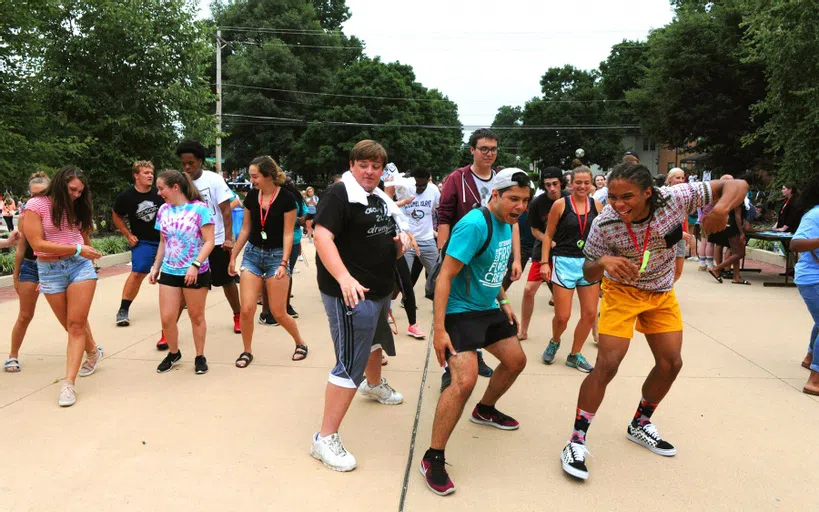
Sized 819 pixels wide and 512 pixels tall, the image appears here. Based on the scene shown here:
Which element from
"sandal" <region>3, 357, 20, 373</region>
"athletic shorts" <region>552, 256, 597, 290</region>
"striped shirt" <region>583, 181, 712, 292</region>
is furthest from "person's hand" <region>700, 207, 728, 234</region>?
"sandal" <region>3, 357, 20, 373</region>

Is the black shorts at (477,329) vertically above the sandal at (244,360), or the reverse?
the black shorts at (477,329)

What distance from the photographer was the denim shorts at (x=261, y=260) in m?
5.16

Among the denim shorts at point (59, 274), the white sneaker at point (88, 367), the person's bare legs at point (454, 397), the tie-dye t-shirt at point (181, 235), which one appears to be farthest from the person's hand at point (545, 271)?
the white sneaker at point (88, 367)

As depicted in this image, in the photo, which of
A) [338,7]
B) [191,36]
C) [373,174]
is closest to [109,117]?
[191,36]

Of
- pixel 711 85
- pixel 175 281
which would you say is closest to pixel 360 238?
pixel 175 281

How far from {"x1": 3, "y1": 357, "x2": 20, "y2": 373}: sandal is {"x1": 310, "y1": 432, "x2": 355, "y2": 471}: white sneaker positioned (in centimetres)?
325

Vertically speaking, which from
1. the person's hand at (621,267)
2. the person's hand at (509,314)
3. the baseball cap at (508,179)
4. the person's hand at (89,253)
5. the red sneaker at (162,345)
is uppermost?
the baseball cap at (508,179)

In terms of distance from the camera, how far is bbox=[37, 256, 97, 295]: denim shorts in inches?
171

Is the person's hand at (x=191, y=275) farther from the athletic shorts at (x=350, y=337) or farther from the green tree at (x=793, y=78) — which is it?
the green tree at (x=793, y=78)

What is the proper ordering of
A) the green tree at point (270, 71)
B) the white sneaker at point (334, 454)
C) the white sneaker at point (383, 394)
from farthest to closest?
the green tree at point (270, 71)
the white sneaker at point (383, 394)
the white sneaker at point (334, 454)

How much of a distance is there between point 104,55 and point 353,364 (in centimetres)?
1441

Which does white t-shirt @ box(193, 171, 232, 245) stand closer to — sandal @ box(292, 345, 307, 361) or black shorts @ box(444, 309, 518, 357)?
sandal @ box(292, 345, 307, 361)

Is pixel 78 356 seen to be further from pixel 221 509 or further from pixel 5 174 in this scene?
pixel 5 174

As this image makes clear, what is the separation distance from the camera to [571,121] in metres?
63.6
